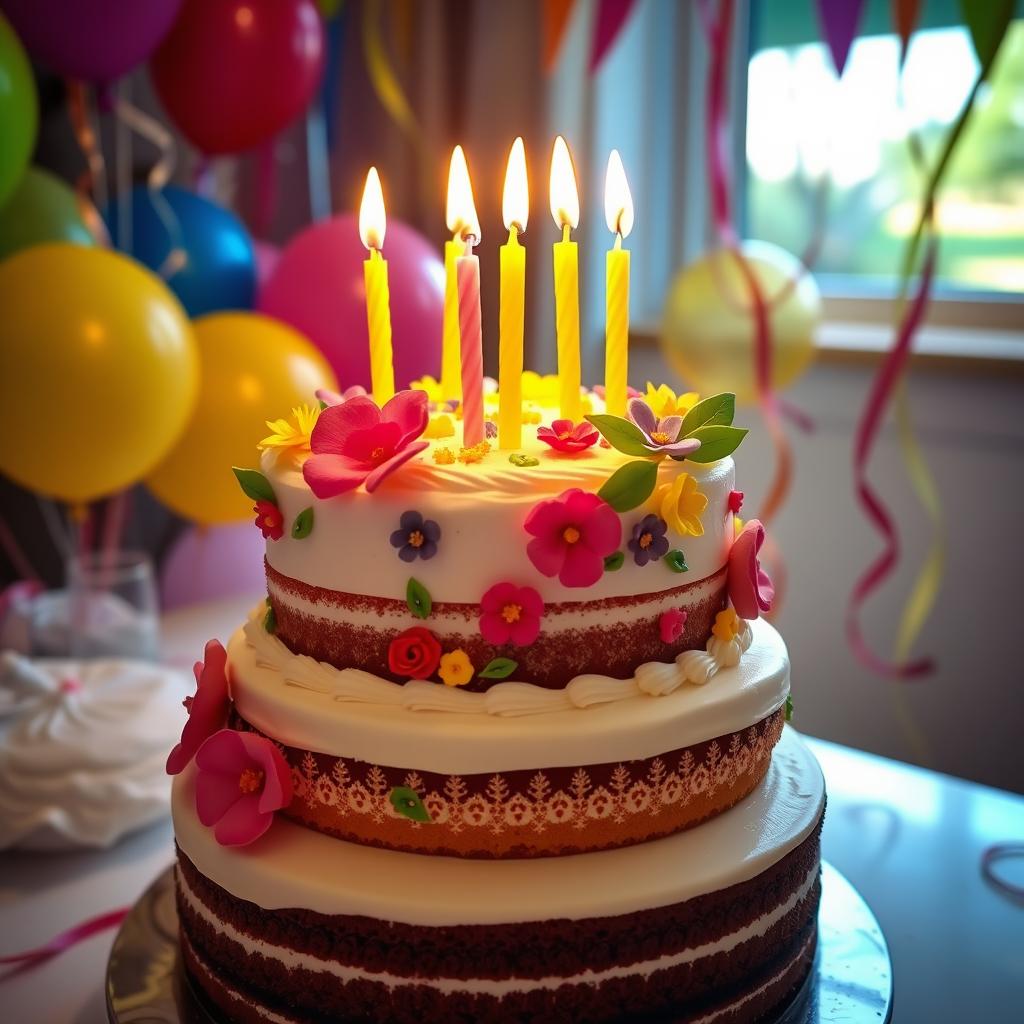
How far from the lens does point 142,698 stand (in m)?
1.90

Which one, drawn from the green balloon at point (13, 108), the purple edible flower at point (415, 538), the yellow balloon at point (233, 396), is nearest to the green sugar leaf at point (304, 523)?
the purple edible flower at point (415, 538)

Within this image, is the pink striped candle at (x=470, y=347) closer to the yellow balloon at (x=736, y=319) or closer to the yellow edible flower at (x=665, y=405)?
the yellow edible flower at (x=665, y=405)

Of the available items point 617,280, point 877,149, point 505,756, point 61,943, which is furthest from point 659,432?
point 877,149

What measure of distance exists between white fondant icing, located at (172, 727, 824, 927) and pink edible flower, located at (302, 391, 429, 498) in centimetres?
37

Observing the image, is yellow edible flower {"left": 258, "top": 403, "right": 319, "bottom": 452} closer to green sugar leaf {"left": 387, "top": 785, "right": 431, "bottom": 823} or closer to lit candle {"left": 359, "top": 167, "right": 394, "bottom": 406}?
lit candle {"left": 359, "top": 167, "right": 394, "bottom": 406}

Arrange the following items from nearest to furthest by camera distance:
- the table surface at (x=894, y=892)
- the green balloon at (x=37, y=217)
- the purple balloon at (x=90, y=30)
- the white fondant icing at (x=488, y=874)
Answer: the white fondant icing at (x=488, y=874) < the table surface at (x=894, y=892) < the purple balloon at (x=90, y=30) < the green balloon at (x=37, y=217)

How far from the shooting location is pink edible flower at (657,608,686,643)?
1.15m

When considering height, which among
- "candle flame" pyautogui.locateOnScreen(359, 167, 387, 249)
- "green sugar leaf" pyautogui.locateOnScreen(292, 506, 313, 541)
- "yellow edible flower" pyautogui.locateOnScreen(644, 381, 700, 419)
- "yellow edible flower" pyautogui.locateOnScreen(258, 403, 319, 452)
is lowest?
"green sugar leaf" pyautogui.locateOnScreen(292, 506, 313, 541)

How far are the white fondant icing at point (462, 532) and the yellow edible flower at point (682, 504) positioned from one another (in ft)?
0.07

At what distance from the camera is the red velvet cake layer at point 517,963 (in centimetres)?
106

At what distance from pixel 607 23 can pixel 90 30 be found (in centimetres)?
119

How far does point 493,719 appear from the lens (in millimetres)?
1085

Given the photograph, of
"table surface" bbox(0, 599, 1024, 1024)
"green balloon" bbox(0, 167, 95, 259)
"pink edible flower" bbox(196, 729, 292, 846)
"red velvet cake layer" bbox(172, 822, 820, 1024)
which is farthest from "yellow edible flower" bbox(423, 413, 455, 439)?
"green balloon" bbox(0, 167, 95, 259)

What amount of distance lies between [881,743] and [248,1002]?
1.93 metres
